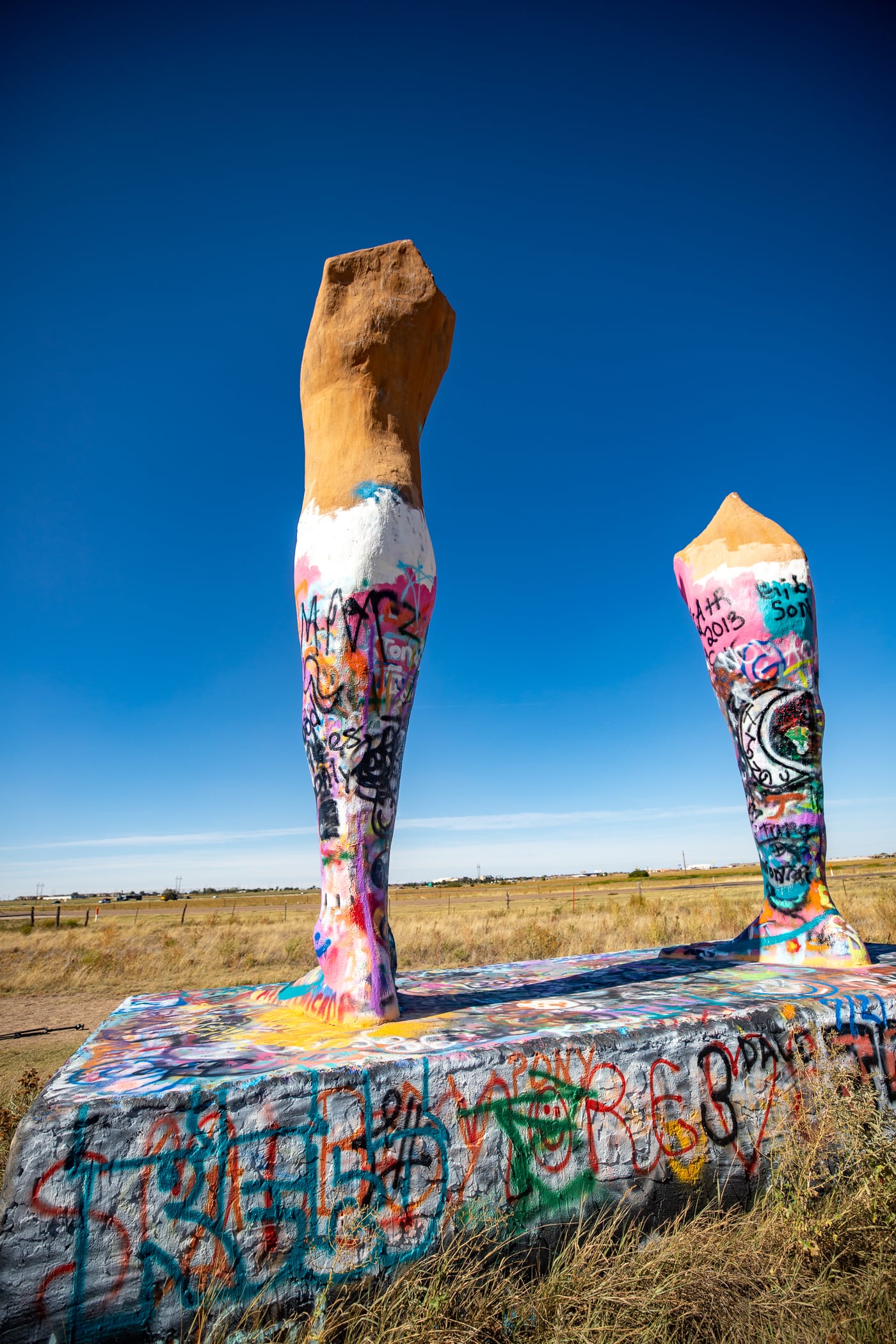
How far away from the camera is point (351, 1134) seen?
2570 mm

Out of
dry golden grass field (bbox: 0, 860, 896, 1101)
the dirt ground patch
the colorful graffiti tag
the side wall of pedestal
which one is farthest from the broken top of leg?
dry golden grass field (bbox: 0, 860, 896, 1101)

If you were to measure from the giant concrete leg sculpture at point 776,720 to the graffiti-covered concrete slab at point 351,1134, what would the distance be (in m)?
1.55

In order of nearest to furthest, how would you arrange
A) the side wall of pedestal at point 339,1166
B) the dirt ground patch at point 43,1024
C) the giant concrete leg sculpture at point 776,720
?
the side wall of pedestal at point 339,1166
the giant concrete leg sculpture at point 776,720
the dirt ground patch at point 43,1024

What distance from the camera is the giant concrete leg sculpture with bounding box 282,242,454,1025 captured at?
3.60 m

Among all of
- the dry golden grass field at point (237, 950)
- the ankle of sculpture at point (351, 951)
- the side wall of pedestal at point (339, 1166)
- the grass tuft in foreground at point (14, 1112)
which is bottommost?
the dry golden grass field at point (237, 950)

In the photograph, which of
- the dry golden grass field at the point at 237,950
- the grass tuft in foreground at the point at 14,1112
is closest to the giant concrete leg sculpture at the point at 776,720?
the grass tuft in foreground at the point at 14,1112

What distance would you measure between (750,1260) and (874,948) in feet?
12.8

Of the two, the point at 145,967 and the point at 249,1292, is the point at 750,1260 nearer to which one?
the point at 249,1292

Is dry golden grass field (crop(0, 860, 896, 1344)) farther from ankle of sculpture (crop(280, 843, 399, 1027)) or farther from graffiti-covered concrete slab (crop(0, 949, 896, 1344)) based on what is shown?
ankle of sculpture (crop(280, 843, 399, 1027))

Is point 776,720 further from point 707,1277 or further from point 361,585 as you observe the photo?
point 707,1277

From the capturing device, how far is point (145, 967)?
1370 cm

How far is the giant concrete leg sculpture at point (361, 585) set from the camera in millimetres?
3604

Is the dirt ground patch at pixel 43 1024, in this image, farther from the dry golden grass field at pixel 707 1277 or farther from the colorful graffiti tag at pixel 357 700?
the colorful graffiti tag at pixel 357 700

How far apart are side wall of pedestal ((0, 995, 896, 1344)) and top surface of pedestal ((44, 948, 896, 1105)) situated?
0.29 ft
